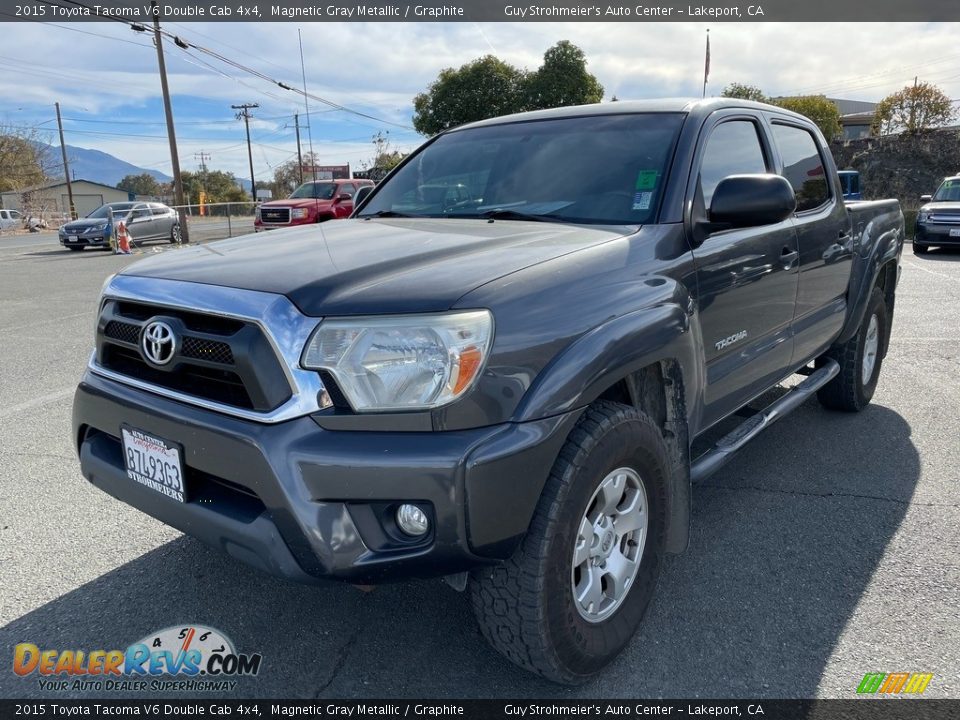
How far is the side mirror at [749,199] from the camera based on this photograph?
8.46ft

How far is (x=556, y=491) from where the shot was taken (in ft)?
6.36

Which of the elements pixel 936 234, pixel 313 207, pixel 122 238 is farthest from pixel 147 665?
pixel 122 238

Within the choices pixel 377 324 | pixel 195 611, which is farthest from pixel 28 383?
pixel 377 324

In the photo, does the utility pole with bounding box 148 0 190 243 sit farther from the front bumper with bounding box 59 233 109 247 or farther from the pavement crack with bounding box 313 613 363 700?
the pavement crack with bounding box 313 613 363 700

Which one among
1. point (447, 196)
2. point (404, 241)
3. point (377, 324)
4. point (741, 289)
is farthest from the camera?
point (447, 196)

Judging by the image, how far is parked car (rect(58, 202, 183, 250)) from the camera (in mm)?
20719

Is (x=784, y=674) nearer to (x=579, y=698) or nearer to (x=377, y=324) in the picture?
(x=579, y=698)

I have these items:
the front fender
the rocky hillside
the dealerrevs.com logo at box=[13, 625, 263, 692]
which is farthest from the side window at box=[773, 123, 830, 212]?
the rocky hillside

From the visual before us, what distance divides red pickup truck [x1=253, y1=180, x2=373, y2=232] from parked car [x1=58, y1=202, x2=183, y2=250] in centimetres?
443

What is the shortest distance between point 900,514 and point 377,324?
281 centimetres

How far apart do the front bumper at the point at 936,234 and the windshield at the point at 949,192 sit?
3.92 ft

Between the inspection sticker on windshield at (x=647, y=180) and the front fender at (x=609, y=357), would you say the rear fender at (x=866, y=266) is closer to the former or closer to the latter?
the inspection sticker on windshield at (x=647, y=180)

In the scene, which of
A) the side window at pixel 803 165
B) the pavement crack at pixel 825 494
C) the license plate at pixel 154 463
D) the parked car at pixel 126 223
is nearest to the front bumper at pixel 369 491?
the license plate at pixel 154 463

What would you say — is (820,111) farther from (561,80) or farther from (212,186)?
(212,186)
